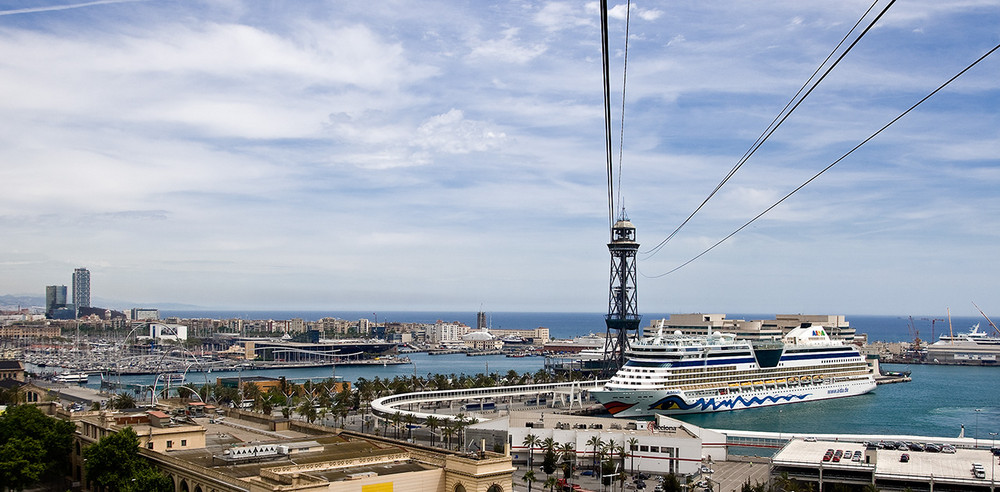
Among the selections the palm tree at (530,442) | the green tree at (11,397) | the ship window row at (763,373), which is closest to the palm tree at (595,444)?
the palm tree at (530,442)

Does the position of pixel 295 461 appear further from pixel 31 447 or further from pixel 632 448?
pixel 632 448

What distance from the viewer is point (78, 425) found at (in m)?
28.4

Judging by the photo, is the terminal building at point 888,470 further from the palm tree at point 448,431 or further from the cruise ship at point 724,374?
the cruise ship at point 724,374

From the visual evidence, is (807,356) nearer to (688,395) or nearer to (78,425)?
(688,395)

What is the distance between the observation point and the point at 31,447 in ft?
82.7

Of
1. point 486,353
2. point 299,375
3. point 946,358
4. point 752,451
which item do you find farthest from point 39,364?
point 946,358

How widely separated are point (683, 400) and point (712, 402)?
282cm

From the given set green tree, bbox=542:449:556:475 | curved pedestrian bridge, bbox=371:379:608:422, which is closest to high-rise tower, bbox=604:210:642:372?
curved pedestrian bridge, bbox=371:379:608:422

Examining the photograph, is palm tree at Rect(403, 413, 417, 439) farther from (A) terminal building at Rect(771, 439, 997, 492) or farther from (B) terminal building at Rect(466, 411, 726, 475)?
(A) terminal building at Rect(771, 439, 997, 492)

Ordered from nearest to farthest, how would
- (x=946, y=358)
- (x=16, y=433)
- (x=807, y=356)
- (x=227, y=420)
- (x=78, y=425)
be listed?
(x=16, y=433)
(x=78, y=425)
(x=227, y=420)
(x=807, y=356)
(x=946, y=358)

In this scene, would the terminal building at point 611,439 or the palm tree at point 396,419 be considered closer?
the terminal building at point 611,439

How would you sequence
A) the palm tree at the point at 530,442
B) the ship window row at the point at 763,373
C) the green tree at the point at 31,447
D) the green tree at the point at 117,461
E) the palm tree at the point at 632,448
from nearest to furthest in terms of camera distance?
the green tree at the point at 117,461, the green tree at the point at 31,447, the palm tree at the point at 632,448, the palm tree at the point at 530,442, the ship window row at the point at 763,373

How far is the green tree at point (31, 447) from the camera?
24516 millimetres

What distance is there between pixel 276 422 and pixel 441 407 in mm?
25562
